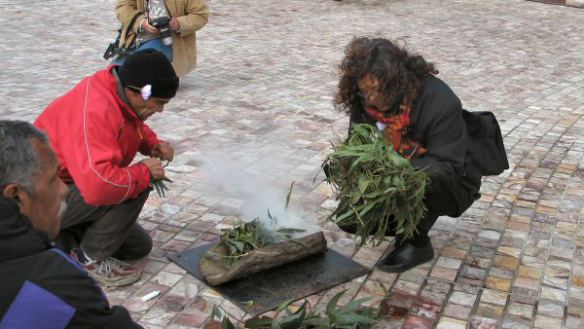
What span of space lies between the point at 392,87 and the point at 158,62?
1.23 meters

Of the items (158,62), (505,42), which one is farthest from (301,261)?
(505,42)

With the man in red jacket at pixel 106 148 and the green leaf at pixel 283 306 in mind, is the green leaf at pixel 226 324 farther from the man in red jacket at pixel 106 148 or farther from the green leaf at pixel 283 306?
the man in red jacket at pixel 106 148

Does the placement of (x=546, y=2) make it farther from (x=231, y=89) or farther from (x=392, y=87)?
(x=392, y=87)

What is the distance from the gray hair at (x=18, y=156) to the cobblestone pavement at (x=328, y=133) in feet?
5.63

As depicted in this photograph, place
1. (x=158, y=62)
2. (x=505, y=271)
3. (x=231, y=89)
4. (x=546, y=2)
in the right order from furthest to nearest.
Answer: (x=546, y=2) → (x=231, y=89) → (x=505, y=271) → (x=158, y=62)

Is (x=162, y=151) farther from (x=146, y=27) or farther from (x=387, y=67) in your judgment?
(x=146, y=27)

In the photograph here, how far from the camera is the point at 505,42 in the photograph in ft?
38.0

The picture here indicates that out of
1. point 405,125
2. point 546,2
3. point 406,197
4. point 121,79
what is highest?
point 121,79

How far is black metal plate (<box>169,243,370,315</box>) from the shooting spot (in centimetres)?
386

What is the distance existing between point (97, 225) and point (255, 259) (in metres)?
0.87

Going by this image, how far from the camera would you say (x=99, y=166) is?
344 centimetres

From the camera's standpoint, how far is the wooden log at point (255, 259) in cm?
395

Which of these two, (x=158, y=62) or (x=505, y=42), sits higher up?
(x=158, y=62)

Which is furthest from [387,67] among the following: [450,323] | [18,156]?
[18,156]
